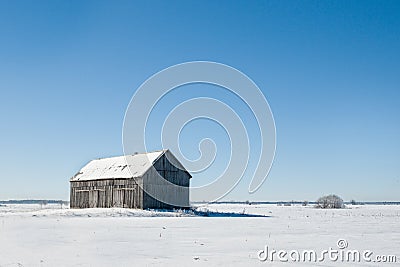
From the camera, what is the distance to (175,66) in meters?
31.8

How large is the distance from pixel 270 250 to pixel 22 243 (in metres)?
8.85

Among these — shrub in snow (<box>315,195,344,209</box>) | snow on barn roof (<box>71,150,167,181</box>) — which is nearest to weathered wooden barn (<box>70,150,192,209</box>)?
snow on barn roof (<box>71,150,167,181</box>)

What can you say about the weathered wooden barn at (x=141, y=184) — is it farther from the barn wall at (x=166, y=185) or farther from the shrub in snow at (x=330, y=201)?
the shrub in snow at (x=330, y=201)

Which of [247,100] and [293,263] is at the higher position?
[247,100]

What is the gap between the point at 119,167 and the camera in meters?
49.9

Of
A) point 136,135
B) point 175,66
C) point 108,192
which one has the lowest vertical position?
point 108,192

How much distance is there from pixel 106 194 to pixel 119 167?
305cm

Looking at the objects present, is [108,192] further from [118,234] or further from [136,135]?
[118,234]

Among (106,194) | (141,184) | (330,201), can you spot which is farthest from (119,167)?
(330,201)

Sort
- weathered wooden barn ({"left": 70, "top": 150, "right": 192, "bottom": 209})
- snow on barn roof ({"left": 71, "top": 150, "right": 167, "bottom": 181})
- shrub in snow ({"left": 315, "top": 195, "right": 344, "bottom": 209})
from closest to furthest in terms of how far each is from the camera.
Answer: weathered wooden barn ({"left": 70, "top": 150, "right": 192, "bottom": 209}) < snow on barn roof ({"left": 71, "top": 150, "right": 167, "bottom": 181}) < shrub in snow ({"left": 315, "top": 195, "right": 344, "bottom": 209})

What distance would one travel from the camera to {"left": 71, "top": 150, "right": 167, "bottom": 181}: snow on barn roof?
46.9 m

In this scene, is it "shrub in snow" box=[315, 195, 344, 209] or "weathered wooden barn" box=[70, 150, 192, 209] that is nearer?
"weathered wooden barn" box=[70, 150, 192, 209]

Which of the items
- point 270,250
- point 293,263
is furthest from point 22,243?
point 293,263

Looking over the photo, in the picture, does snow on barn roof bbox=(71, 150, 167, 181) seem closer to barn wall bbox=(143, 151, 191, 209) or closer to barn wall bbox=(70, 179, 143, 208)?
barn wall bbox=(70, 179, 143, 208)
